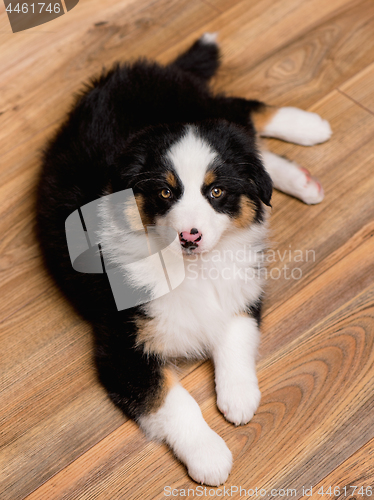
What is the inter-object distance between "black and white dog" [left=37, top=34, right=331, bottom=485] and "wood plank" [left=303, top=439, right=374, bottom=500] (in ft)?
1.06

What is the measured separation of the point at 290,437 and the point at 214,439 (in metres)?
0.29

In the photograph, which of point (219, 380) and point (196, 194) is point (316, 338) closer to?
point (219, 380)

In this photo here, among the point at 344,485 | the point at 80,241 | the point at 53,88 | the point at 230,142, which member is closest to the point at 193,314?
the point at 80,241

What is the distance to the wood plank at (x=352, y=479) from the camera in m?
1.61

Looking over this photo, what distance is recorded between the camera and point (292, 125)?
232cm

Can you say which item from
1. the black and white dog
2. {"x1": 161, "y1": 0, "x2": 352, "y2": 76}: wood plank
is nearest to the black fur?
the black and white dog

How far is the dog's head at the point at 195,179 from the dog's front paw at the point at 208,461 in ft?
2.09

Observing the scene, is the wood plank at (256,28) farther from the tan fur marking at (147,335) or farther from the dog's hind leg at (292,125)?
the tan fur marking at (147,335)

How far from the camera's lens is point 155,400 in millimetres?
1614

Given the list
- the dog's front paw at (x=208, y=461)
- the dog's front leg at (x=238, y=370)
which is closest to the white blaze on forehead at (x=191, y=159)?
the dog's front leg at (x=238, y=370)

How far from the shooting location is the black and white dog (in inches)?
60.9

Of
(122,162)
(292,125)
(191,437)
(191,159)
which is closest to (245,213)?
(191,159)

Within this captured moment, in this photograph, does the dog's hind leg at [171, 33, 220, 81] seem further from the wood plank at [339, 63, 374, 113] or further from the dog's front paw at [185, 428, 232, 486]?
the dog's front paw at [185, 428, 232, 486]

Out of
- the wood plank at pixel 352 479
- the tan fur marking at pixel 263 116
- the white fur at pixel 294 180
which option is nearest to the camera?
the wood plank at pixel 352 479
